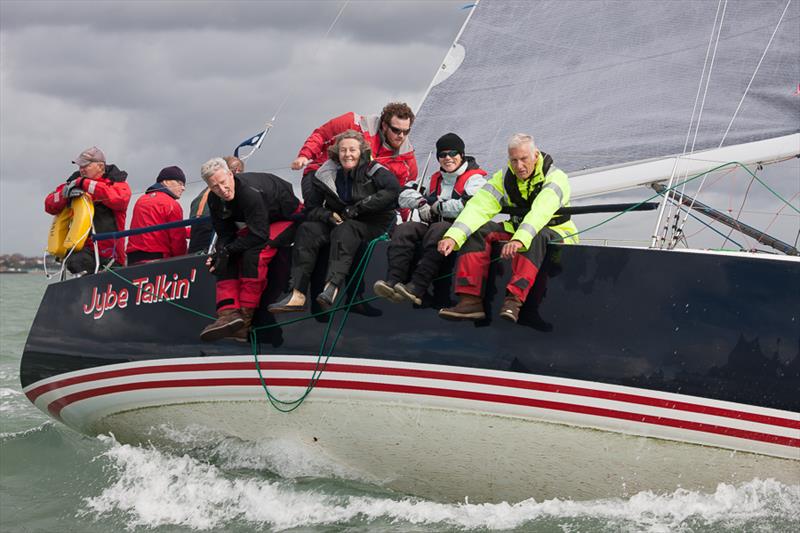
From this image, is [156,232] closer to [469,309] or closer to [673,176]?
[469,309]

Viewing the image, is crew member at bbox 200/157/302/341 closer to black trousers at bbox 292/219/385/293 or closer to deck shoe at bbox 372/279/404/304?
black trousers at bbox 292/219/385/293

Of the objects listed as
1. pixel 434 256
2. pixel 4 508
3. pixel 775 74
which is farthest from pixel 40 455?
pixel 775 74

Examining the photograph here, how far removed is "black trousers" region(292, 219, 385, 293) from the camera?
16.9 ft

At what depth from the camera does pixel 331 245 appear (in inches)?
204

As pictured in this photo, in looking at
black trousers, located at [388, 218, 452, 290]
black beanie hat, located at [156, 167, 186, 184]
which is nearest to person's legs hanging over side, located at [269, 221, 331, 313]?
black trousers, located at [388, 218, 452, 290]

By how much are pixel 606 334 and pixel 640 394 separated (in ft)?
0.99

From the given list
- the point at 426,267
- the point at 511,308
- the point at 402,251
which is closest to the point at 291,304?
the point at 402,251

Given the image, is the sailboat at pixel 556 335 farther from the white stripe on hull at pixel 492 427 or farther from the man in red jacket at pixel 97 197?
the man in red jacket at pixel 97 197

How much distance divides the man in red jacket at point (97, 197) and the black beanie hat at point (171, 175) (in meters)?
0.25

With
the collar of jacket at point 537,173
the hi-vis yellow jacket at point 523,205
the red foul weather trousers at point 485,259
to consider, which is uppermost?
the collar of jacket at point 537,173

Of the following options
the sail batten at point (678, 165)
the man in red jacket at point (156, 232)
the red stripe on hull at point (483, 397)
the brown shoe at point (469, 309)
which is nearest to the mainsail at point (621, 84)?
the sail batten at point (678, 165)

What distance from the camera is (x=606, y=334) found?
14.6 ft

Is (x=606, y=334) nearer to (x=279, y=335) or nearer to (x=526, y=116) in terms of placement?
(x=279, y=335)

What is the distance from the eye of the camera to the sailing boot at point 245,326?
548cm
